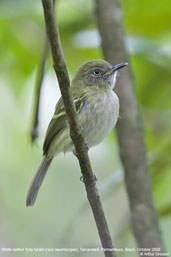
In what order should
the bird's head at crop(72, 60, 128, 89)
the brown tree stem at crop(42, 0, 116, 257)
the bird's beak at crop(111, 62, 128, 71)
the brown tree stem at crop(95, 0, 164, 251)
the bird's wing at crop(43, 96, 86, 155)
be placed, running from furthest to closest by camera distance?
the bird's head at crop(72, 60, 128, 89), the bird's wing at crop(43, 96, 86, 155), the bird's beak at crop(111, 62, 128, 71), the brown tree stem at crop(95, 0, 164, 251), the brown tree stem at crop(42, 0, 116, 257)

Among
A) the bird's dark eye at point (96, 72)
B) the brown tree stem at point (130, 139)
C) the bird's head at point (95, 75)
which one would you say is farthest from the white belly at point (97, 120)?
the bird's dark eye at point (96, 72)

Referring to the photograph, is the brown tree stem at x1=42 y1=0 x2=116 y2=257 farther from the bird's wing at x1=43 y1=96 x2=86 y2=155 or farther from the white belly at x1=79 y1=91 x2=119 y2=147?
the bird's wing at x1=43 y1=96 x2=86 y2=155

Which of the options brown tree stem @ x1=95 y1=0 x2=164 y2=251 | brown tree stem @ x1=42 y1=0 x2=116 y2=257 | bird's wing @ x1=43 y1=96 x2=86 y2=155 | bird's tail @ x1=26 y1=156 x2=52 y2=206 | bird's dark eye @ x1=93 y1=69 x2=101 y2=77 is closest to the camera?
brown tree stem @ x1=42 y1=0 x2=116 y2=257

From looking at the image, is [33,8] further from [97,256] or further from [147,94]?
[97,256]

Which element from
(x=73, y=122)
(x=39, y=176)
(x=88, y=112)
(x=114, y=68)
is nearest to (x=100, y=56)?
(x=114, y=68)

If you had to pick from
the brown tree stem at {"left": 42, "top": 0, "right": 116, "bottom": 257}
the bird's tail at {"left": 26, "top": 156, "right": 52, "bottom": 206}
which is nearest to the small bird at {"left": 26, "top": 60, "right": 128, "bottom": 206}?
the bird's tail at {"left": 26, "top": 156, "right": 52, "bottom": 206}
